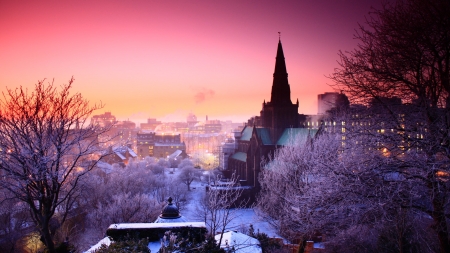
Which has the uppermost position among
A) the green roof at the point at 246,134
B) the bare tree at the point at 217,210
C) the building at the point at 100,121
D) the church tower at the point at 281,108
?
the church tower at the point at 281,108

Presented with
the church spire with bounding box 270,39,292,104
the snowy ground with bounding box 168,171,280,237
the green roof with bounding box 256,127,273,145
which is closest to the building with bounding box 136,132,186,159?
the snowy ground with bounding box 168,171,280,237

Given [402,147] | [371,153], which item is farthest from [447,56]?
[371,153]

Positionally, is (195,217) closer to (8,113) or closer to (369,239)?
(369,239)

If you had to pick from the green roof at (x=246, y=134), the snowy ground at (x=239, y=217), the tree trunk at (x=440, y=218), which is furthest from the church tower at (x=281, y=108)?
the tree trunk at (x=440, y=218)

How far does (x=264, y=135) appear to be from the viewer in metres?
44.7

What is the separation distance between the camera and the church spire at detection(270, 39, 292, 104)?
139 feet

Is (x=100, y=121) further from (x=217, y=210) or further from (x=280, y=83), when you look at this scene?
(x=280, y=83)

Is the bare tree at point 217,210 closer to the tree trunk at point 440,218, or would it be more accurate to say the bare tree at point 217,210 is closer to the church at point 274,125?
the church at point 274,125

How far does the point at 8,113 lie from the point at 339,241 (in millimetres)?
16236

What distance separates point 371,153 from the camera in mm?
7340

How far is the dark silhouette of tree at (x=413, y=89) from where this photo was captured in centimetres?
638

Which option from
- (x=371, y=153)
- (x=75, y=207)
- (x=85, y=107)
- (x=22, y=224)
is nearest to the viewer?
(x=371, y=153)

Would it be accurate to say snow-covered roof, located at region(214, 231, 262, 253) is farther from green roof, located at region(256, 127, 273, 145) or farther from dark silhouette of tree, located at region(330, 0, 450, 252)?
green roof, located at region(256, 127, 273, 145)

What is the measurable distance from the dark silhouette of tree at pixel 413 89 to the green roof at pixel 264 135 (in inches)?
1420
